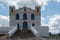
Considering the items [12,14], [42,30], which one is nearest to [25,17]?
[12,14]

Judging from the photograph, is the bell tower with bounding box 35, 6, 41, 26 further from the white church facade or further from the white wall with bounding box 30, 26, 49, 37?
the white wall with bounding box 30, 26, 49, 37

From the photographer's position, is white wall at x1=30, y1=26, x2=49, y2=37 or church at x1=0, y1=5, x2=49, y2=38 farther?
church at x1=0, y1=5, x2=49, y2=38

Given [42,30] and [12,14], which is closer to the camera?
[42,30]

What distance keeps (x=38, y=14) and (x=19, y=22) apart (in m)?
4.25

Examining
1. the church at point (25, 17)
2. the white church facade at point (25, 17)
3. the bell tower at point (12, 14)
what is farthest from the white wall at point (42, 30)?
the bell tower at point (12, 14)

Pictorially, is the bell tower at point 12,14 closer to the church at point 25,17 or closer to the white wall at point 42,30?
the church at point 25,17

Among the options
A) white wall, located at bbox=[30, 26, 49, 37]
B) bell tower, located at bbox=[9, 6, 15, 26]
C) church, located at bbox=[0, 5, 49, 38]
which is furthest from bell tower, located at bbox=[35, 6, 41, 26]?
white wall, located at bbox=[30, 26, 49, 37]

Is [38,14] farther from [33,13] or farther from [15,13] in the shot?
[15,13]

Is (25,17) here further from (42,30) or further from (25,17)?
(42,30)

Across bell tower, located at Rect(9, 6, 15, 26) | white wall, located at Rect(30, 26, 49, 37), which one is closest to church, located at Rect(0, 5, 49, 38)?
bell tower, located at Rect(9, 6, 15, 26)

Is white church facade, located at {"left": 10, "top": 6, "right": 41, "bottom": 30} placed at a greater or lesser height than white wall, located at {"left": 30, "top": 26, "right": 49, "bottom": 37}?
greater

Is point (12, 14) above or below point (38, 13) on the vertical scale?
below

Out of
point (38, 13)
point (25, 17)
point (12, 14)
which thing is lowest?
point (25, 17)

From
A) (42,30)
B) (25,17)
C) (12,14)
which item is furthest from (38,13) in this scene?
(42,30)
